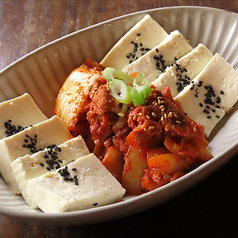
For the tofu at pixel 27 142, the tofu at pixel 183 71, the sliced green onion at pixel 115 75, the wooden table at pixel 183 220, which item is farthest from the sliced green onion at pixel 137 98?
the wooden table at pixel 183 220

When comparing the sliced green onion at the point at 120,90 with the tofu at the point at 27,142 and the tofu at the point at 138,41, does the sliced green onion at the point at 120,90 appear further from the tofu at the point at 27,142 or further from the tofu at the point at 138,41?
the tofu at the point at 138,41

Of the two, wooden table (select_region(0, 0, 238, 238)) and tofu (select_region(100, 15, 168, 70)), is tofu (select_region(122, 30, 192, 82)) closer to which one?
tofu (select_region(100, 15, 168, 70))

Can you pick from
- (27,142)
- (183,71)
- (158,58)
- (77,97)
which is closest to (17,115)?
(27,142)

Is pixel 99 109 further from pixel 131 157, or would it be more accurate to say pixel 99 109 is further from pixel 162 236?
pixel 162 236

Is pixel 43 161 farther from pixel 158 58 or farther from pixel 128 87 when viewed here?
pixel 158 58

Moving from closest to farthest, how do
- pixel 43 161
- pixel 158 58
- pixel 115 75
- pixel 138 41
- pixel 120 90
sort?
pixel 43 161, pixel 120 90, pixel 115 75, pixel 158 58, pixel 138 41
